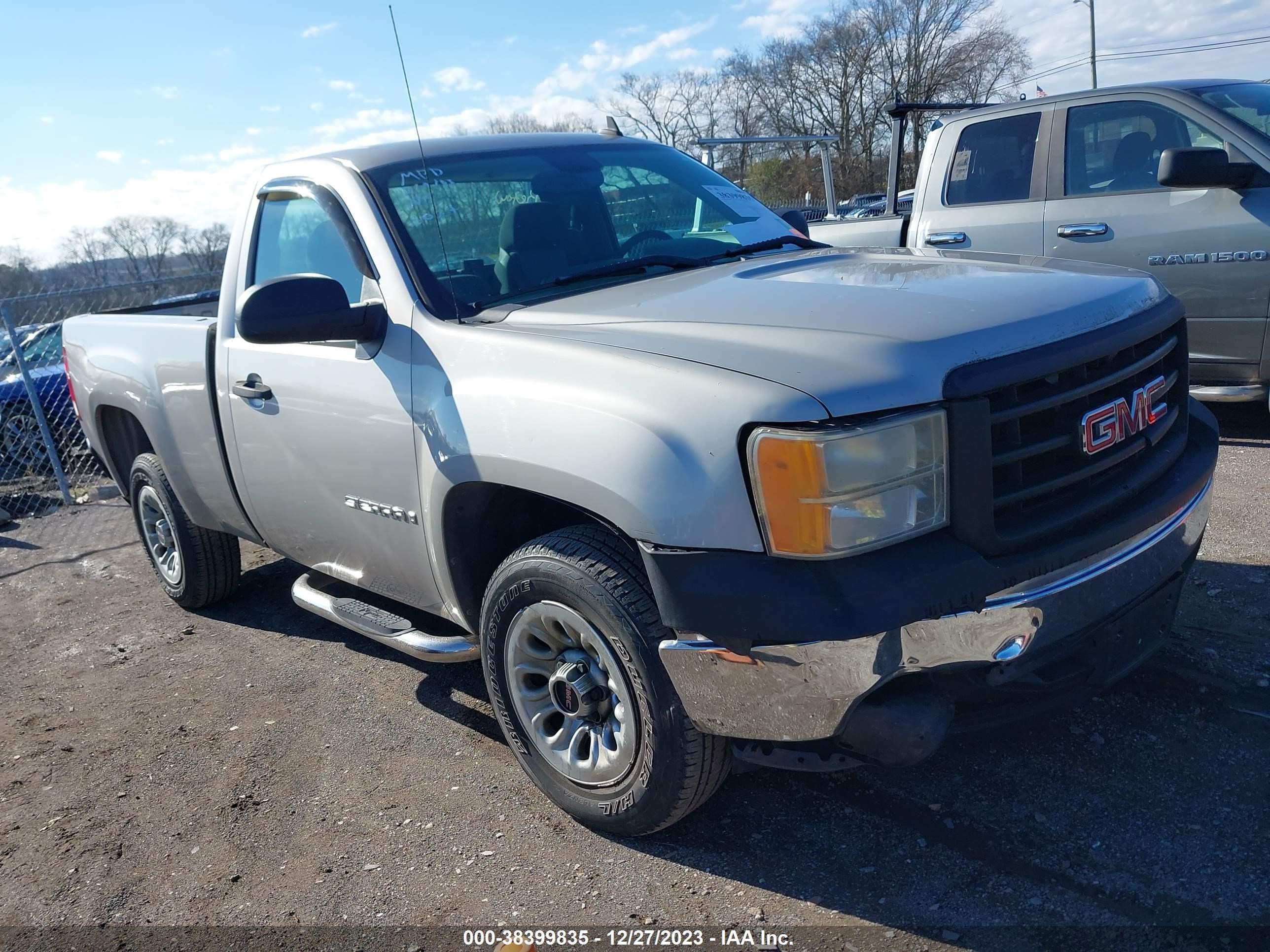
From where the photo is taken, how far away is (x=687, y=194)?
373 cm

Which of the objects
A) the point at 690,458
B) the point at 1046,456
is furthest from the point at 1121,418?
the point at 690,458

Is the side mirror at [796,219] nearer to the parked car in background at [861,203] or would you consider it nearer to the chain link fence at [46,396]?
the chain link fence at [46,396]

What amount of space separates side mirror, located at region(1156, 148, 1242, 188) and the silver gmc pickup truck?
8.86 feet

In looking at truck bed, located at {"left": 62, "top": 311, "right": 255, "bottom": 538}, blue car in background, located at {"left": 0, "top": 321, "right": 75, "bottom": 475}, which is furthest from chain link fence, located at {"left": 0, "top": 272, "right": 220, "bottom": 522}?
truck bed, located at {"left": 62, "top": 311, "right": 255, "bottom": 538}

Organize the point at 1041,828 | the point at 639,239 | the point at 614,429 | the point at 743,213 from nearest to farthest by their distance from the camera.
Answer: the point at 614,429 < the point at 1041,828 < the point at 639,239 < the point at 743,213

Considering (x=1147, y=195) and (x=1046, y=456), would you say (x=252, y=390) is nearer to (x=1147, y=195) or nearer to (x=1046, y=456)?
(x=1046, y=456)

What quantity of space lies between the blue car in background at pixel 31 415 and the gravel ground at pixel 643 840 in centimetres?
640

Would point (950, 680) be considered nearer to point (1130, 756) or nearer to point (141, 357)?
point (1130, 756)

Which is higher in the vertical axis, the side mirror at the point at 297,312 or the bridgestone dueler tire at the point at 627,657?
the side mirror at the point at 297,312

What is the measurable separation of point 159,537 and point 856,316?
4028mm

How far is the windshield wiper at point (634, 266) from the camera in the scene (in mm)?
3158

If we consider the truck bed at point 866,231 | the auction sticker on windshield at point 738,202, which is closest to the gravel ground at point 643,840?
the auction sticker on windshield at point 738,202

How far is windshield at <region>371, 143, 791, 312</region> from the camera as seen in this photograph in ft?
10.2

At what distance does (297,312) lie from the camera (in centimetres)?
279
